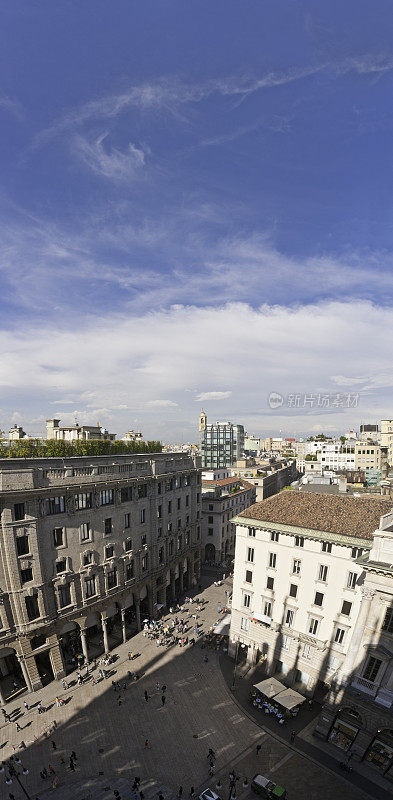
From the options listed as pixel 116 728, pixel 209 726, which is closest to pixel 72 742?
pixel 116 728

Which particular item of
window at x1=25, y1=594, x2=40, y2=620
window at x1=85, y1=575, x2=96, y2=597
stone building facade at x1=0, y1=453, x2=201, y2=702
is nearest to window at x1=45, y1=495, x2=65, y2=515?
stone building facade at x1=0, y1=453, x2=201, y2=702

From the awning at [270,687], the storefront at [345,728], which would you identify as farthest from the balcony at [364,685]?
the awning at [270,687]

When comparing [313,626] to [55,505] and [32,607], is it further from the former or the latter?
[55,505]

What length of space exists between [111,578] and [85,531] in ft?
30.8

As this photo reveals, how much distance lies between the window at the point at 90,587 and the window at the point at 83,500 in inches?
382

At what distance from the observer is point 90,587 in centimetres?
4562

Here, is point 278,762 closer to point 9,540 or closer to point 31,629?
point 31,629

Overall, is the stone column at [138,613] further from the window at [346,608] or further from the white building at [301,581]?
the window at [346,608]

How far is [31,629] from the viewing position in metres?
39.5

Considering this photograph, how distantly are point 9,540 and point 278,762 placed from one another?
34604 millimetres

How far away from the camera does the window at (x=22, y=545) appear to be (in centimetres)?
3819

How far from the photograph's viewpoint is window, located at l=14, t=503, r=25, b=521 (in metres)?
38.1

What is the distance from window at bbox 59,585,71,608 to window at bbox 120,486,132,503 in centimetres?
1278

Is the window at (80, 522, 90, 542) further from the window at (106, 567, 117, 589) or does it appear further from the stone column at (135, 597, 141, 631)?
the stone column at (135, 597, 141, 631)
